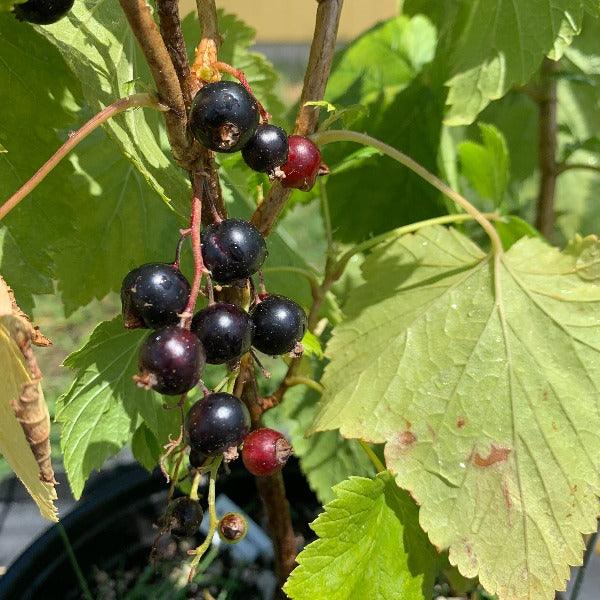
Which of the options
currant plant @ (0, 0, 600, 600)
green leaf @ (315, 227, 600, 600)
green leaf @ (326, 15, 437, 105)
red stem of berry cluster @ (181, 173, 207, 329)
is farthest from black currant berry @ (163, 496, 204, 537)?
green leaf @ (326, 15, 437, 105)

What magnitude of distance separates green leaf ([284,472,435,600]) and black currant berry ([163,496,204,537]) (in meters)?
0.09

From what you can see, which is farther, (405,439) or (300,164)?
(405,439)

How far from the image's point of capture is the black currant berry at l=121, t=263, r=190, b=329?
0.49 meters

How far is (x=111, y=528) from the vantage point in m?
1.13

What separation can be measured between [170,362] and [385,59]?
75 cm

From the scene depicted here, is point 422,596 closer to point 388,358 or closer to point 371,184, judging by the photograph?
point 388,358

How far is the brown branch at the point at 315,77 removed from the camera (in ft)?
1.98

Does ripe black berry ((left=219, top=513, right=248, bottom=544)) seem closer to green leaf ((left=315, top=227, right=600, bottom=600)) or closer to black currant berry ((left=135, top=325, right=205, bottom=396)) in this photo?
green leaf ((left=315, top=227, right=600, bottom=600))

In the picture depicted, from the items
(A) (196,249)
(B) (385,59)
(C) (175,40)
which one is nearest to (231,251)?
(A) (196,249)

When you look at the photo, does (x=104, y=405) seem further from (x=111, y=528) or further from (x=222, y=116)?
(x=111, y=528)

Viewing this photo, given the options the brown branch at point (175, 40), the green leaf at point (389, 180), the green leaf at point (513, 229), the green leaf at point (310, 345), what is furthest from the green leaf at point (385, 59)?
the brown branch at point (175, 40)

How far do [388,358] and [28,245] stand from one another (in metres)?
0.32

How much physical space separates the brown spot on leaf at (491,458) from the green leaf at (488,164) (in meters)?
0.36

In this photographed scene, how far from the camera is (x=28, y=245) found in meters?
0.68
